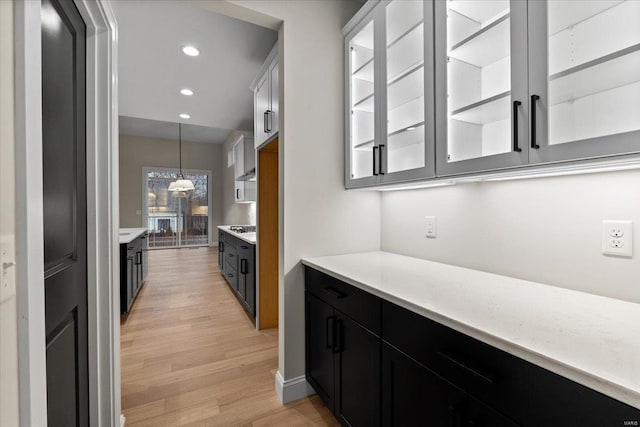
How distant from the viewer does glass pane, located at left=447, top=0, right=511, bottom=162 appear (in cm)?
112

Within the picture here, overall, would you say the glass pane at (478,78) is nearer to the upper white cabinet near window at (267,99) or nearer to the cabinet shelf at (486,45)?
the cabinet shelf at (486,45)

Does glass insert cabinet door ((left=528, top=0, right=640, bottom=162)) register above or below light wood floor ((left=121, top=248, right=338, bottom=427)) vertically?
above

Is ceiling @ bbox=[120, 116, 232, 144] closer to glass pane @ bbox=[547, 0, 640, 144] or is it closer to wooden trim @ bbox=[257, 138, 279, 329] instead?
wooden trim @ bbox=[257, 138, 279, 329]

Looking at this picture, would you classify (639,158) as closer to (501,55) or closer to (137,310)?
(501,55)

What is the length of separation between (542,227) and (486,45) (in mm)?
781

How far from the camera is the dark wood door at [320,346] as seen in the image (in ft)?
5.26

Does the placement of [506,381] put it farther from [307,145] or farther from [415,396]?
[307,145]

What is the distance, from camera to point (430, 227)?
1.78 meters

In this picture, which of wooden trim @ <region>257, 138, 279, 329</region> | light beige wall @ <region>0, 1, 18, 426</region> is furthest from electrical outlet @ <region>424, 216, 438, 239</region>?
light beige wall @ <region>0, 1, 18, 426</region>

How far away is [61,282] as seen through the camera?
106 centimetres

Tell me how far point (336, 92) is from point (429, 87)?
79 centimetres

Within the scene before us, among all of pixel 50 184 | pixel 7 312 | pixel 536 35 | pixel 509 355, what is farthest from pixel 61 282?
pixel 536 35

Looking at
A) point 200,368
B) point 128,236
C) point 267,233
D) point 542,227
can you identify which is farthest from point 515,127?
point 128,236

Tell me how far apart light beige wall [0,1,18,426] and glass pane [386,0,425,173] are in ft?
4.56
